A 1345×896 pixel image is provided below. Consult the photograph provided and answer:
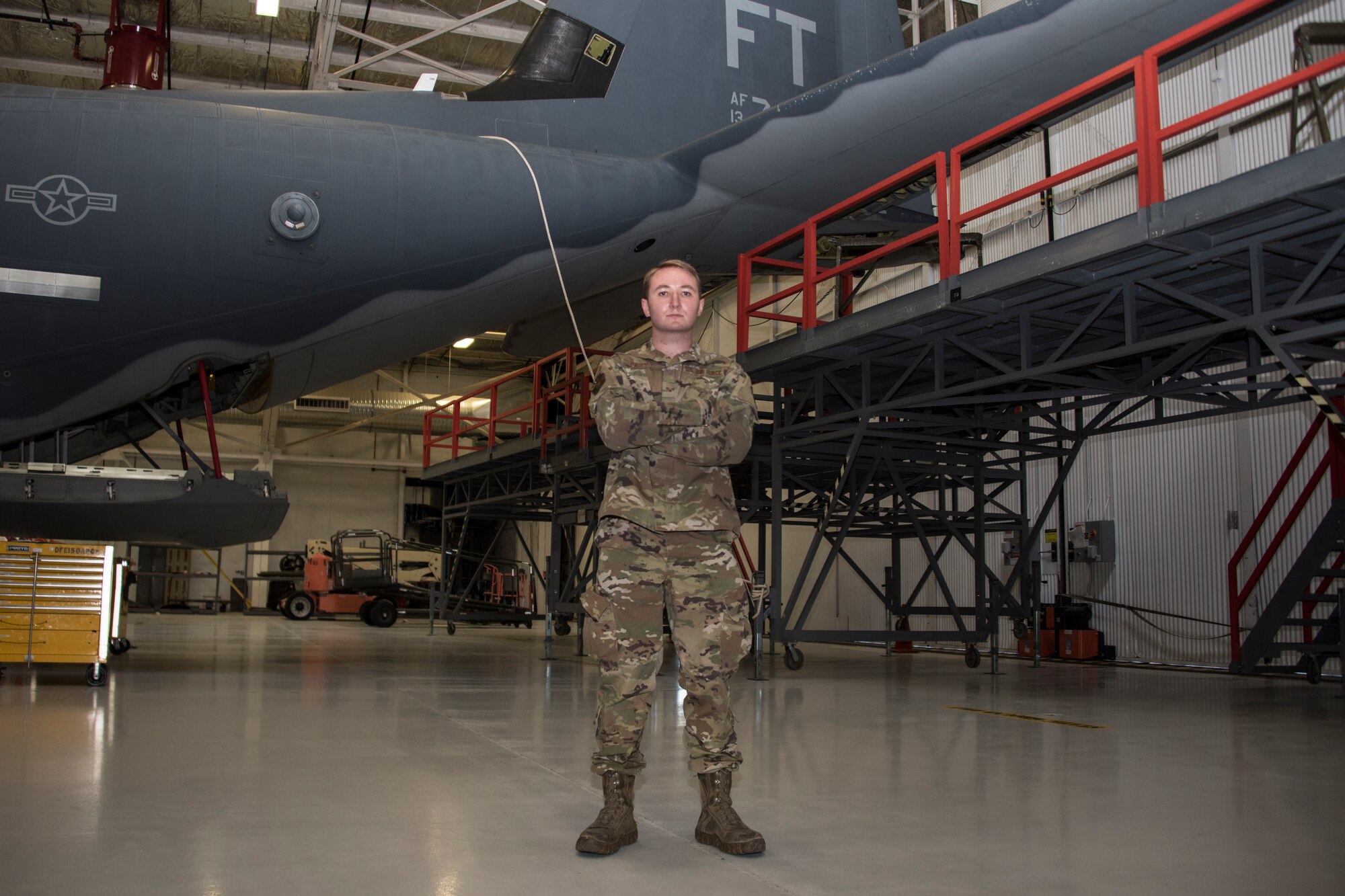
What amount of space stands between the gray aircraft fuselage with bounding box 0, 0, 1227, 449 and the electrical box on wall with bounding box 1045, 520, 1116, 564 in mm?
9043

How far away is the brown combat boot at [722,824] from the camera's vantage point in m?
3.26

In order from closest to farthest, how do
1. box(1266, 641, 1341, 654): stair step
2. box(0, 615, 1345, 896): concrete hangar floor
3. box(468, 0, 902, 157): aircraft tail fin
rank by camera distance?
box(0, 615, 1345, 896): concrete hangar floor
box(468, 0, 902, 157): aircraft tail fin
box(1266, 641, 1341, 654): stair step

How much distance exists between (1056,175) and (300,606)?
2325cm

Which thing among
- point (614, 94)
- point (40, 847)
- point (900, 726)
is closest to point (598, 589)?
point (40, 847)

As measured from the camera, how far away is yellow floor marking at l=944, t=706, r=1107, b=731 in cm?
690

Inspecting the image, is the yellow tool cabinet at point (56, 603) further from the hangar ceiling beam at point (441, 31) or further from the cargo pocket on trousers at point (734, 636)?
the hangar ceiling beam at point (441, 31)

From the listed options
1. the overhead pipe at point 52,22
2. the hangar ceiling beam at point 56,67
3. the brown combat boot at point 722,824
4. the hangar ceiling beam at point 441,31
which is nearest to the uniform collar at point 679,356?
the brown combat boot at point 722,824

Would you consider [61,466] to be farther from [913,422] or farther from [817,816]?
[913,422]

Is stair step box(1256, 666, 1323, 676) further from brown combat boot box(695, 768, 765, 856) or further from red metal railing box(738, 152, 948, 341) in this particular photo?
brown combat boot box(695, 768, 765, 856)

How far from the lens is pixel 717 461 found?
3.54m

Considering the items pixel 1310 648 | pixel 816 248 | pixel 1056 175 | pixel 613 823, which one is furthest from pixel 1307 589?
pixel 613 823

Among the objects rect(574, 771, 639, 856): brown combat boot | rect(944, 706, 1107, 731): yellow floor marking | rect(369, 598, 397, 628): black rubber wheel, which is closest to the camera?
rect(574, 771, 639, 856): brown combat boot

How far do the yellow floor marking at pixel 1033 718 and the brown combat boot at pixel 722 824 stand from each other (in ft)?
14.2

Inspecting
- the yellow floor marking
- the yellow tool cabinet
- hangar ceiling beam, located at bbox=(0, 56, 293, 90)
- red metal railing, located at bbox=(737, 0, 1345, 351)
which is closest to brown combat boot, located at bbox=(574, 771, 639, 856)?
the yellow floor marking
